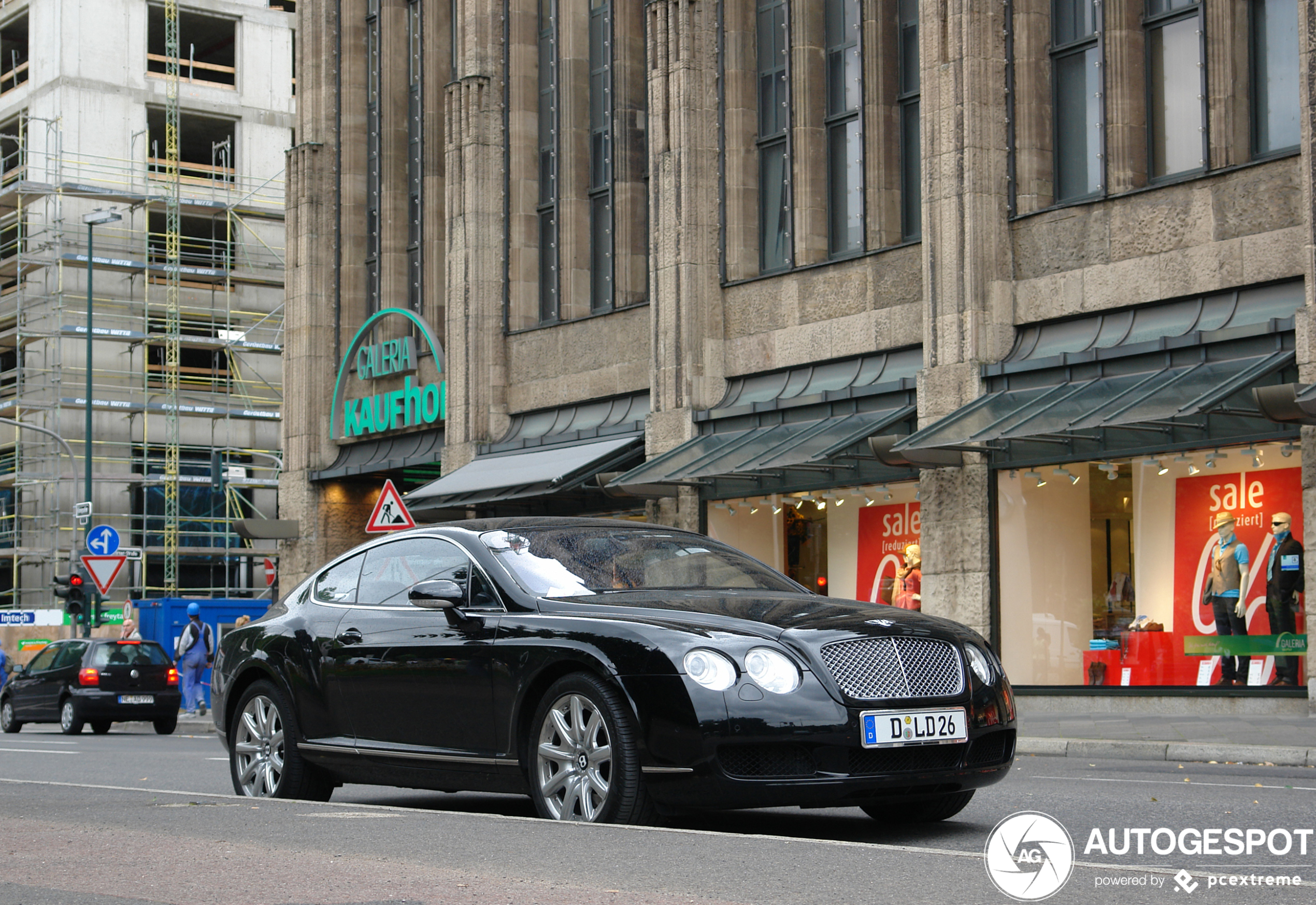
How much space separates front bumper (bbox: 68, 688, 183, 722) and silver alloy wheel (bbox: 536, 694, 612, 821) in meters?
19.4

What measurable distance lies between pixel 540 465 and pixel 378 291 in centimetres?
753

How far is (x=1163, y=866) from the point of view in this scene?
249 inches

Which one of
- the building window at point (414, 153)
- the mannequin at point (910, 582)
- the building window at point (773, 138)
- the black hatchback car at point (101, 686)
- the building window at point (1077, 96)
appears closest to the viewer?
the building window at point (1077, 96)

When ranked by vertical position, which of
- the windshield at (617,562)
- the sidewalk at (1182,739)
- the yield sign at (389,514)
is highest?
the yield sign at (389,514)

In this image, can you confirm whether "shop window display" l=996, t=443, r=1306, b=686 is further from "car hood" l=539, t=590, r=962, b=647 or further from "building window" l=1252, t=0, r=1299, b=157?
"car hood" l=539, t=590, r=962, b=647

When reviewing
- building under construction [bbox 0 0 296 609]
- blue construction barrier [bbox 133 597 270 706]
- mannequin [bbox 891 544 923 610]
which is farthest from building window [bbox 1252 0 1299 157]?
building under construction [bbox 0 0 296 609]

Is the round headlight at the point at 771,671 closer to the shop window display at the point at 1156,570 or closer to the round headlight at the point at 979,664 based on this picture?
the round headlight at the point at 979,664

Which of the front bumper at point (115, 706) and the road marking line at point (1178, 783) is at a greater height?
the road marking line at point (1178, 783)

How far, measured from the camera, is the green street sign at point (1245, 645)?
1833 centimetres

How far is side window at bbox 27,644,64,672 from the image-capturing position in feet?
88.9

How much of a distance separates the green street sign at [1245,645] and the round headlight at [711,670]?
12450mm

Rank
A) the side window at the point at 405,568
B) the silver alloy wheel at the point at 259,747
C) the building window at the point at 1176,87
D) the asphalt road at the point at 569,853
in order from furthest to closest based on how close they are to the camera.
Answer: the building window at the point at 1176,87 < the silver alloy wheel at the point at 259,747 < the side window at the point at 405,568 < the asphalt road at the point at 569,853

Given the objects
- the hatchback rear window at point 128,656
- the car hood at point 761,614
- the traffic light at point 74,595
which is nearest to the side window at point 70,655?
the hatchback rear window at point 128,656

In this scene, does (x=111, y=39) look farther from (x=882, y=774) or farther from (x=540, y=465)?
(x=882, y=774)
